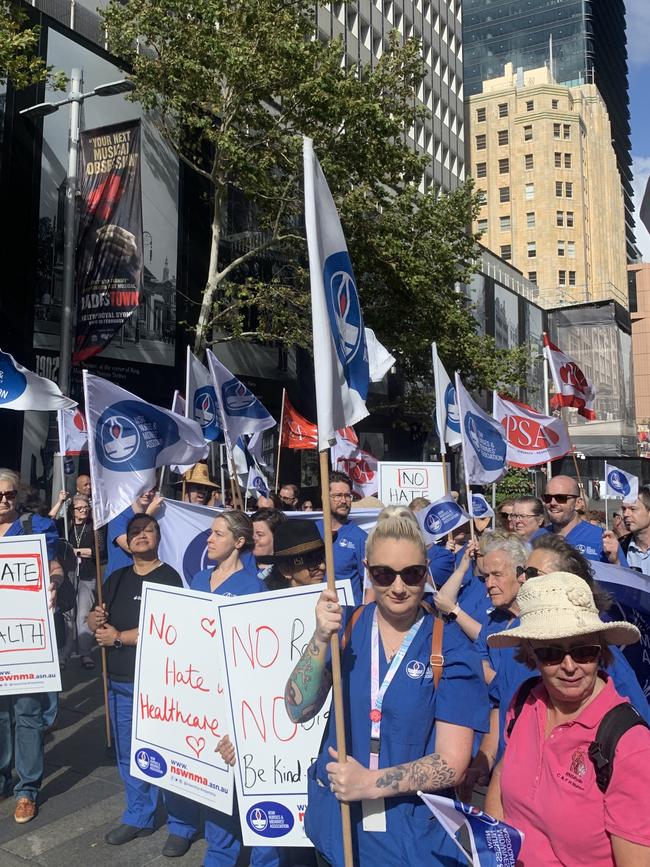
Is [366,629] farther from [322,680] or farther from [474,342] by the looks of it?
[474,342]

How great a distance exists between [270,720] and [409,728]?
124 cm

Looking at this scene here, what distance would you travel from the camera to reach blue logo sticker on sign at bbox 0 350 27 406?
22.0 ft

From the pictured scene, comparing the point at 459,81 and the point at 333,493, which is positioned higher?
the point at 459,81

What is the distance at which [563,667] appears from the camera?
2.28 metres

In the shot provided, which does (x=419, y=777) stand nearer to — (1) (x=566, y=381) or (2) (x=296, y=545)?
(2) (x=296, y=545)

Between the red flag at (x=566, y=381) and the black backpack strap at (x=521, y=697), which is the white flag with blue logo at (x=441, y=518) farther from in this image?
the red flag at (x=566, y=381)

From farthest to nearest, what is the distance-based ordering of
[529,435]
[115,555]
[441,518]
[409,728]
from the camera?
[529,435] → [441,518] → [115,555] → [409,728]

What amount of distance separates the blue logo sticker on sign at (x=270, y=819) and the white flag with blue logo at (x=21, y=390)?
4019 mm

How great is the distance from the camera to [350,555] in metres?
6.23

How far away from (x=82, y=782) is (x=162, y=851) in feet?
4.36

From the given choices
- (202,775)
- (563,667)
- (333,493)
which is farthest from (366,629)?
(333,493)

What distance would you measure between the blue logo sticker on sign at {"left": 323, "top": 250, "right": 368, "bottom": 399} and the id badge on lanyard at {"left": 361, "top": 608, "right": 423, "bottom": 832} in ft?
3.80

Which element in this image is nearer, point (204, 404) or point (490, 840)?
point (490, 840)

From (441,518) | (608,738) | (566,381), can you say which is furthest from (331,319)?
(566,381)
